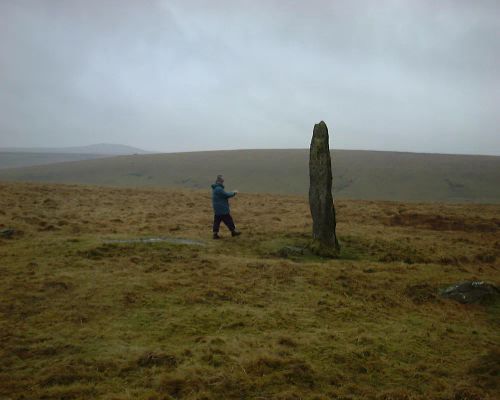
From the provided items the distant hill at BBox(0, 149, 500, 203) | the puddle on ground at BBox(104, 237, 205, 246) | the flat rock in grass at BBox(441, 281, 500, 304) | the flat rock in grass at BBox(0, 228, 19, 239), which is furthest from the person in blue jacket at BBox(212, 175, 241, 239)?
the distant hill at BBox(0, 149, 500, 203)

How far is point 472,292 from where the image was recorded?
9984 millimetres

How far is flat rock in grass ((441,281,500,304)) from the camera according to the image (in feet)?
32.3

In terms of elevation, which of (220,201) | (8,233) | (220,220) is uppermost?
(220,201)

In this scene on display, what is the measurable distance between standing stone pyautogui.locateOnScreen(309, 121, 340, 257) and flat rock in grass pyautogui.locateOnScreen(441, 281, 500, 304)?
401cm

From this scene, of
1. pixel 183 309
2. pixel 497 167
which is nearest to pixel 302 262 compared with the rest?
pixel 183 309

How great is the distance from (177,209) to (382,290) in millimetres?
14840

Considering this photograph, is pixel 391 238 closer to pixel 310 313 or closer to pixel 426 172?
pixel 310 313

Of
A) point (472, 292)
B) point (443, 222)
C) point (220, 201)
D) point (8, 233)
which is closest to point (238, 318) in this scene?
point (472, 292)

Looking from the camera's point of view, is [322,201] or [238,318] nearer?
[238,318]

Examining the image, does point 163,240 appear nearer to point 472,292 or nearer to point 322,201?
point 322,201

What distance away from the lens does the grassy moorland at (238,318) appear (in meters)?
6.12

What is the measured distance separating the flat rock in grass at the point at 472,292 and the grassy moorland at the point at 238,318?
0.24m

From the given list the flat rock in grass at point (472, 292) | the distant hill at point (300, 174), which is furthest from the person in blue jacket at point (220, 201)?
the distant hill at point (300, 174)

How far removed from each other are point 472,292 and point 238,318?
539cm
